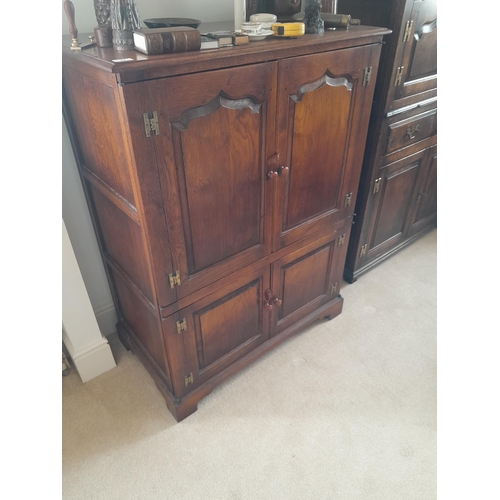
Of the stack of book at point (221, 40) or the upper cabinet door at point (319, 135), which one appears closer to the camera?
the stack of book at point (221, 40)

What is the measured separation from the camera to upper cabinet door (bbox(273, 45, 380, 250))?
3.62ft

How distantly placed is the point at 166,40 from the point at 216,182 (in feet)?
1.19

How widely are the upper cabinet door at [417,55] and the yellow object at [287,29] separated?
2.03ft

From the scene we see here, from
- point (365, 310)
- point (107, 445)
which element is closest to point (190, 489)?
point (107, 445)

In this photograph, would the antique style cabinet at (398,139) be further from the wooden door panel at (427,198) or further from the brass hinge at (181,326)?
the brass hinge at (181,326)

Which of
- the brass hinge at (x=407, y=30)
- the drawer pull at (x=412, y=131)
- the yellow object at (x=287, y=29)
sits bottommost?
the drawer pull at (x=412, y=131)

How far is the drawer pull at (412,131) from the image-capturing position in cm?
176

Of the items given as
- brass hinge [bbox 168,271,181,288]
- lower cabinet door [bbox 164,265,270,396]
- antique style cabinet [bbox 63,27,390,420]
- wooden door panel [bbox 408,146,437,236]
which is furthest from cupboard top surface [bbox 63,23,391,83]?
wooden door panel [bbox 408,146,437,236]

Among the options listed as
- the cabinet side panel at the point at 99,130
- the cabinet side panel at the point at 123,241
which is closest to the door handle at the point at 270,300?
the cabinet side panel at the point at 123,241

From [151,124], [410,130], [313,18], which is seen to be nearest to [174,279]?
[151,124]

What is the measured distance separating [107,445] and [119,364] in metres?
0.35

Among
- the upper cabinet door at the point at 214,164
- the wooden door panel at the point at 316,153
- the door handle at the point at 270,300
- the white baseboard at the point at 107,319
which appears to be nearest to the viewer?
the upper cabinet door at the point at 214,164
